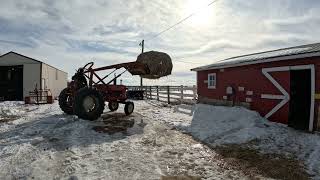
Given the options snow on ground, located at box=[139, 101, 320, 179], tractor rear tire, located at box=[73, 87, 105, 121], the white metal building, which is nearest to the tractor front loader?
tractor rear tire, located at box=[73, 87, 105, 121]

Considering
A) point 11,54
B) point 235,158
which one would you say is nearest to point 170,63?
point 235,158

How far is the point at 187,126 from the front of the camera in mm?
12406

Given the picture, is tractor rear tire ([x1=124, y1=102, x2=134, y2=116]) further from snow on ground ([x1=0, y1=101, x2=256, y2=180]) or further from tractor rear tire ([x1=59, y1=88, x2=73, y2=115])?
snow on ground ([x1=0, y1=101, x2=256, y2=180])

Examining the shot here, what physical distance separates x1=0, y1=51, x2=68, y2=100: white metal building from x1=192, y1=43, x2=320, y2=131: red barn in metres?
18.6

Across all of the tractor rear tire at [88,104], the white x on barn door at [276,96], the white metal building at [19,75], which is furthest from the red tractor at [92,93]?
the white metal building at [19,75]

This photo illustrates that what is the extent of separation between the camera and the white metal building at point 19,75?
28.6 m

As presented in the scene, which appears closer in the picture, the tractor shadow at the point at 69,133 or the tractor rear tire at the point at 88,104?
the tractor shadow at the point at 69,133

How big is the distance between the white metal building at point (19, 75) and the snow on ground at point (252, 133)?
1777cm

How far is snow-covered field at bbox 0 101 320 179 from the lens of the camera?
22.1 feet

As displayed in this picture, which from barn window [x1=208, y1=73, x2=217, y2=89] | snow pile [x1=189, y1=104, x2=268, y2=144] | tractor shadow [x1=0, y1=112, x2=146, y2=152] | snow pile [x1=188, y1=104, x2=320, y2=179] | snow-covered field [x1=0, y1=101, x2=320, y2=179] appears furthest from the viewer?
barn window [x1=208, y1=73, x2=217, y2=89]

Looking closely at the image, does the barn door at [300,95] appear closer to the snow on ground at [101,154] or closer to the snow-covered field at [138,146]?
the snow-covered field at [138,146]

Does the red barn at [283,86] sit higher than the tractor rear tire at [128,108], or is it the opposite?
the red barn at [283,86]

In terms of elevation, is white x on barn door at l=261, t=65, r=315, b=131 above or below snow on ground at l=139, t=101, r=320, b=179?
above

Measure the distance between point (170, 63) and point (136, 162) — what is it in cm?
832
